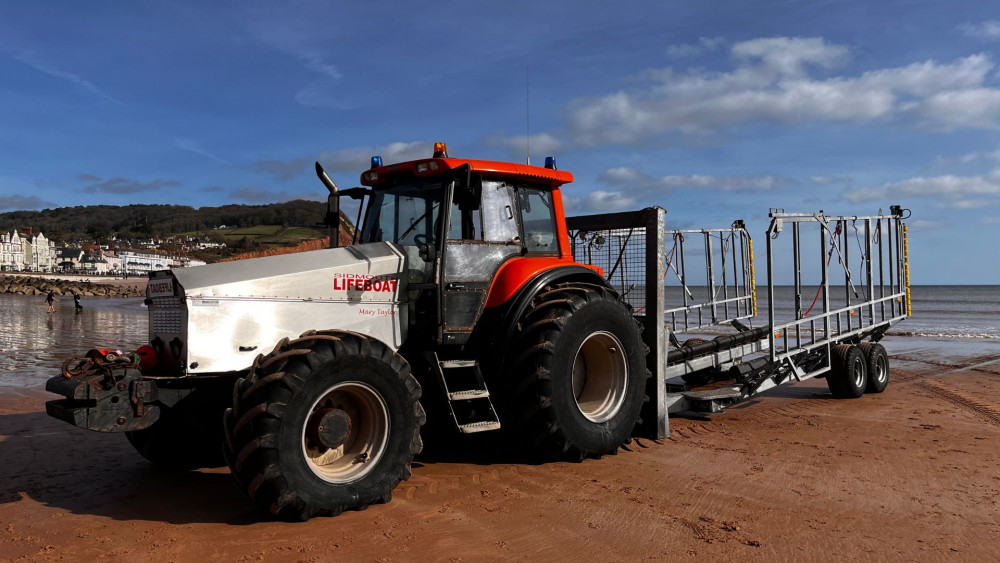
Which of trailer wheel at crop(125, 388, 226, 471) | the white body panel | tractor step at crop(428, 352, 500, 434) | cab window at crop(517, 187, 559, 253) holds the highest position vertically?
cab window at crop(517, 187, 559, 253)

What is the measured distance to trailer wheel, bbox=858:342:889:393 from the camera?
1038cm

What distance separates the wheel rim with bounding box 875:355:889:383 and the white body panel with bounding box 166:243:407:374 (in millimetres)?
7792

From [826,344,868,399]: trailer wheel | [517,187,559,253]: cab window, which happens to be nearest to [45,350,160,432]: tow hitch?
[517,187,559,253]: cab window

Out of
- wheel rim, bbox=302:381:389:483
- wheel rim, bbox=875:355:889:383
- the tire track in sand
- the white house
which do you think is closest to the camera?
wheel rim, bbox=302:381:389:483

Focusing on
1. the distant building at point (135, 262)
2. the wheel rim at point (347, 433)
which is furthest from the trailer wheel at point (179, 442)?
the distant building at point (135, 262)

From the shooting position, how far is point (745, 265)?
11672 millimetres

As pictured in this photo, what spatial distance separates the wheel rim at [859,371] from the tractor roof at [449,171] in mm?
5759

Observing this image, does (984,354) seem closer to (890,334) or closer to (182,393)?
(890,334)

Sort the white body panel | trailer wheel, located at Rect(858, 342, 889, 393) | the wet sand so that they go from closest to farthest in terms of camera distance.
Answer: the wet sand, the white body panel, trailer wheel, located at Rect(858, 342, 889, 393)

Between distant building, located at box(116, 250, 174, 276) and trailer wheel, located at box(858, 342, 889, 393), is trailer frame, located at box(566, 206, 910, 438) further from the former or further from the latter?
distant building, located at box(116, 250, 174, 276)

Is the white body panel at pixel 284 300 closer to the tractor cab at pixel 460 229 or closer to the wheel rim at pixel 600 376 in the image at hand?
the tractor cab at pixel 460 229

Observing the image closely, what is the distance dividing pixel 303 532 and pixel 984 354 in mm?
17880

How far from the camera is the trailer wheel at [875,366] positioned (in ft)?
34.1

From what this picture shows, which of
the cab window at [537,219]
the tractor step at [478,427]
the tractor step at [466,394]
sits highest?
the cab window at [537,219]
